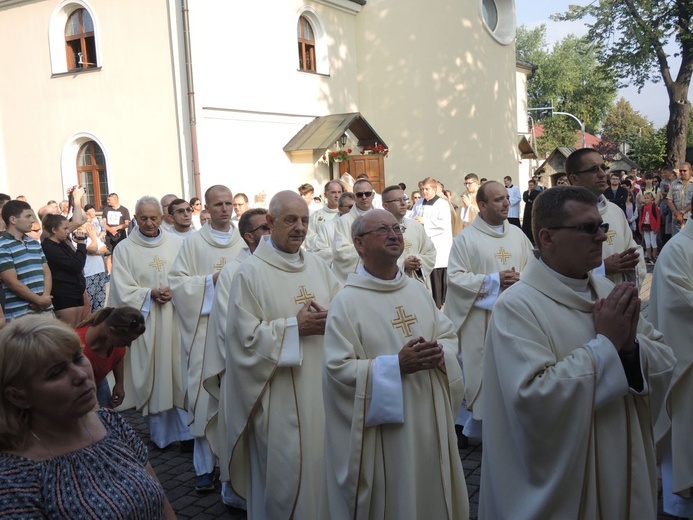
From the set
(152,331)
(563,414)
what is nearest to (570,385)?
(563,414)

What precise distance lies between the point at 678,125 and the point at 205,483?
78.6 ft

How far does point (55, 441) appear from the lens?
7.48 feet

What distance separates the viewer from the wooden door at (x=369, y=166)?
20.6 metres

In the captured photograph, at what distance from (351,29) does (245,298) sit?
19659mm

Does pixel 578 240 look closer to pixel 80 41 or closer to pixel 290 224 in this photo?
pixel 290 224

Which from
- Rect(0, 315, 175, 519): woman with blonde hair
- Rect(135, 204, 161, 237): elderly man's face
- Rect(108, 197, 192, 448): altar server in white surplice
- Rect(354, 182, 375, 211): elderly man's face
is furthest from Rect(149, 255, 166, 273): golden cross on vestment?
Rect(0, 315, 175, 519): woman with blonde hair

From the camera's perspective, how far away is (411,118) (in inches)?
886

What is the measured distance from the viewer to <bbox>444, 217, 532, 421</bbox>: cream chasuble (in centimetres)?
573

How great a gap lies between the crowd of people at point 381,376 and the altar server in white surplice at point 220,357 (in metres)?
0.02

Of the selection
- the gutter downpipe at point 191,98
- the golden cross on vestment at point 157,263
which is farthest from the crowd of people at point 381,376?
the gutter downpipe at point 191,98

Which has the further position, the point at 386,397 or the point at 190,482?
the point at 190,482

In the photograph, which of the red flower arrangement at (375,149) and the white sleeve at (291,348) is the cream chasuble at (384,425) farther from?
the red flower arrangement at (375,149)

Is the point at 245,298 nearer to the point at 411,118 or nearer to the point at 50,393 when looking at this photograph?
the point at 50,393

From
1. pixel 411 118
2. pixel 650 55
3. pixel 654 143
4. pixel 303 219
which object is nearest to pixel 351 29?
pixel 411 118
